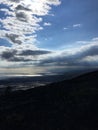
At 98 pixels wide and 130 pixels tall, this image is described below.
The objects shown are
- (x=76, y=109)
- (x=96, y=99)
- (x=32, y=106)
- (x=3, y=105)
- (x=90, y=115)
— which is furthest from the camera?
(x=3, y=105)

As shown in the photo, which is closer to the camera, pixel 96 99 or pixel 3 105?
pixel 96 99

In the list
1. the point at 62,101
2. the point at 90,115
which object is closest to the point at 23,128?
the point at 90,115

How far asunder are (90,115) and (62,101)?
961 centimetres

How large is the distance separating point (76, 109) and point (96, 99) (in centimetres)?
484

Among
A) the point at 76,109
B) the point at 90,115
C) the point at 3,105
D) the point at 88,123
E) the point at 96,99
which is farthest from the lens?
the point at 3,105

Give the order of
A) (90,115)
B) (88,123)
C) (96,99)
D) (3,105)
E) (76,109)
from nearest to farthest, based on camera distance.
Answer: (88,123) < (90,115) < (76,109) < (96,99) < (3,105)

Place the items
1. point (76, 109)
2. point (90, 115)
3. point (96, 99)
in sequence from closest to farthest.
→ point (90, 115) → point (76, 109) → point (96, 99)

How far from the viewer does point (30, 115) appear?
39531 mm

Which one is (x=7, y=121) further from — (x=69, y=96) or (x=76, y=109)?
(x=69, y=96)

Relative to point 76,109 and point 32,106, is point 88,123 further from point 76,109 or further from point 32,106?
point 32,106

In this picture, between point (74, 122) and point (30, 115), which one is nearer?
point (74, 122)

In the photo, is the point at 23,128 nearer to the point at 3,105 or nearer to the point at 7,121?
the point at 7,121

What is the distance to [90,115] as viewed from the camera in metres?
36.1

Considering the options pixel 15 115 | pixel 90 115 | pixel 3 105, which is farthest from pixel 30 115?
pixel 3 105
